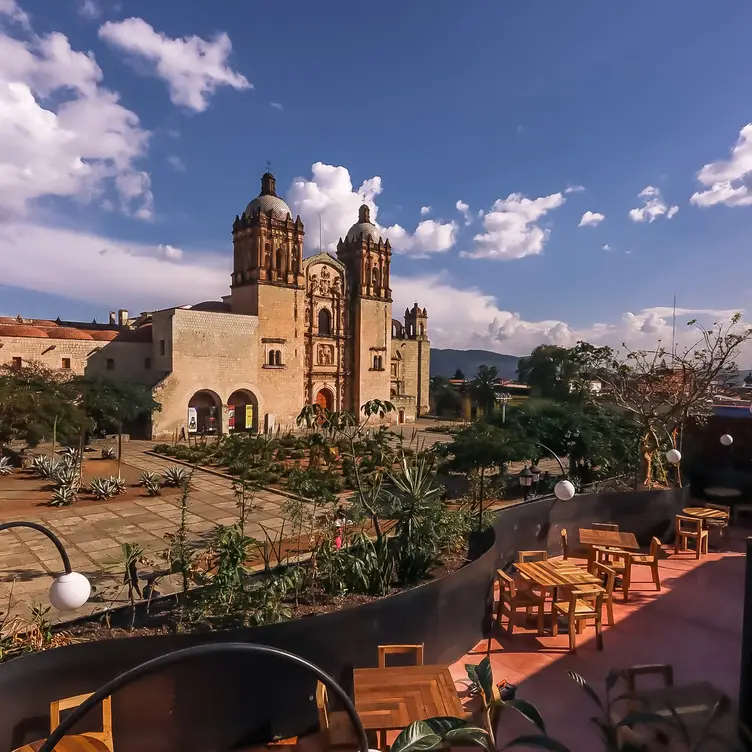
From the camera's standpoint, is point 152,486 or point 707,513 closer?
point 707,513

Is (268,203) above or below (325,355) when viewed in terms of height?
above

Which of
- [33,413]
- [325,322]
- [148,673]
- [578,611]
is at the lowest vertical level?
[578,611]

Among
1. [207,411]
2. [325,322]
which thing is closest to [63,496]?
[207,411]

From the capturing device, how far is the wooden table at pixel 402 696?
322 centimetres

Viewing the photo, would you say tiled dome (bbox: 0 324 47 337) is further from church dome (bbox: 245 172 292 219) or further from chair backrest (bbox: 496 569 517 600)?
chair backrest (bbox: 496 569 517 600)

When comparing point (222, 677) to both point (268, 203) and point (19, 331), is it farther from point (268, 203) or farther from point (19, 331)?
point (268, 203)

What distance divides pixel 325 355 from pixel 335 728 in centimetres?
2648

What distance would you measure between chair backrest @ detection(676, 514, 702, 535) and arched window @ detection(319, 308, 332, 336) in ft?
74.7

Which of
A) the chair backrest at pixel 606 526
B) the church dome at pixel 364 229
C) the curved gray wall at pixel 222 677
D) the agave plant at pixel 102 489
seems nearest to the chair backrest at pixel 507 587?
the curved gray wall at pixel 222 677

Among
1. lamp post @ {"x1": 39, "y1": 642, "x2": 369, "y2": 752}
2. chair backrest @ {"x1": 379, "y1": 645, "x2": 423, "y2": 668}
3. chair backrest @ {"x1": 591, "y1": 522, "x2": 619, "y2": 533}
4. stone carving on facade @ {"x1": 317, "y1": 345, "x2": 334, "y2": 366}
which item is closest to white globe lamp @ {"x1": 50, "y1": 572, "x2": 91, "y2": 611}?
lamp post @ {"x1": 39, "y1": 642, "x2": 369, "y2": 752}

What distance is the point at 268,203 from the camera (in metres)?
27.4

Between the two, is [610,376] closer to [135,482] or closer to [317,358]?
[135,482]

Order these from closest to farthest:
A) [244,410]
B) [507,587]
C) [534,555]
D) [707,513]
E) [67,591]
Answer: [67,591]
[507,587]
[534,555]
[707,513]
[244,410]

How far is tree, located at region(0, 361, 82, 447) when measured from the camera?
13391mm
